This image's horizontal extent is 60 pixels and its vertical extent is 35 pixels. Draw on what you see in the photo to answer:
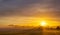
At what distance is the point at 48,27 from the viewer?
1334 inches

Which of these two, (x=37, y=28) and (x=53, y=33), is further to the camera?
(x=37, y=28)

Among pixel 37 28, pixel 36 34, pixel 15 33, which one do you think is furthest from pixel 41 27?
pixel 15 33

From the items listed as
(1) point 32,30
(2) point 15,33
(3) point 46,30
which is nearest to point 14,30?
(2) point 15,33

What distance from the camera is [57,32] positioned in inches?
1217

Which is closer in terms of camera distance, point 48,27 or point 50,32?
point 50,32

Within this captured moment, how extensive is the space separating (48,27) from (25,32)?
466 cm

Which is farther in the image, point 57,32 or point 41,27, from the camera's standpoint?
point 41,27

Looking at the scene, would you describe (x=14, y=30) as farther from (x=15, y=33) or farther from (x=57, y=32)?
(x=57, y=32)

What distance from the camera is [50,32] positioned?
104ft

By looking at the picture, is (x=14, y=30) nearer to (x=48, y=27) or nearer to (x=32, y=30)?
(x=32, y=30)

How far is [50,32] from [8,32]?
297 inches

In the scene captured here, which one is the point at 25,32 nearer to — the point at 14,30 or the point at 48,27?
the point at 14,30

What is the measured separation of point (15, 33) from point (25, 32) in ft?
6.02

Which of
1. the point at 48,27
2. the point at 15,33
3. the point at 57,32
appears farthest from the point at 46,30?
the point at 15,33
